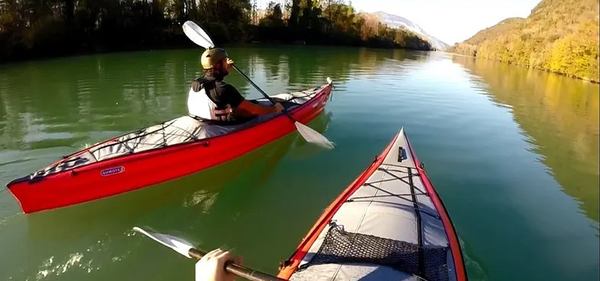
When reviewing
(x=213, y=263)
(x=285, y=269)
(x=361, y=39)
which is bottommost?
(x=285, y=269)

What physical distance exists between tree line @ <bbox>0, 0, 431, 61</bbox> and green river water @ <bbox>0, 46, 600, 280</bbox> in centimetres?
1003

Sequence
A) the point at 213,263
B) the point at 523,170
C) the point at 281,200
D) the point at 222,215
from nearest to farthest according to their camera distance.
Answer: the point at 213,263
the point at 222,215
the point at 281,200
the point at 523,170

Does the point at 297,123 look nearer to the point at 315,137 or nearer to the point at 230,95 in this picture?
the point at 315,137

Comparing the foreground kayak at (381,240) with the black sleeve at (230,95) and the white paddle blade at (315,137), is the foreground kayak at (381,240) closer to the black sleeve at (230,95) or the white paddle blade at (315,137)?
the white paddle blade at (315,137)

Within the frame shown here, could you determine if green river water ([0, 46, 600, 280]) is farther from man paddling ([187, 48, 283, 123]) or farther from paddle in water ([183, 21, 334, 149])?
man paddling ([187, 48, 283, 123])

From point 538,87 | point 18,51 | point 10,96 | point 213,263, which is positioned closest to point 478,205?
point 213,263

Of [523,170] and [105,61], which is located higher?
[105,61]

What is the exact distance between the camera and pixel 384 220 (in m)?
3.39

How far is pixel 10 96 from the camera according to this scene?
10.7 metres

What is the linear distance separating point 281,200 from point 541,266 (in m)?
2.90

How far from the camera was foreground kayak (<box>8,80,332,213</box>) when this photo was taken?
426 cm

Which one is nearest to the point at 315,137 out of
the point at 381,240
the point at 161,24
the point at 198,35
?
the point at 198,35

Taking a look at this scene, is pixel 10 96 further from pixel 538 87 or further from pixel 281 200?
pixel 538 87

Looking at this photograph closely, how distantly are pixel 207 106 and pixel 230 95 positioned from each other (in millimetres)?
362
